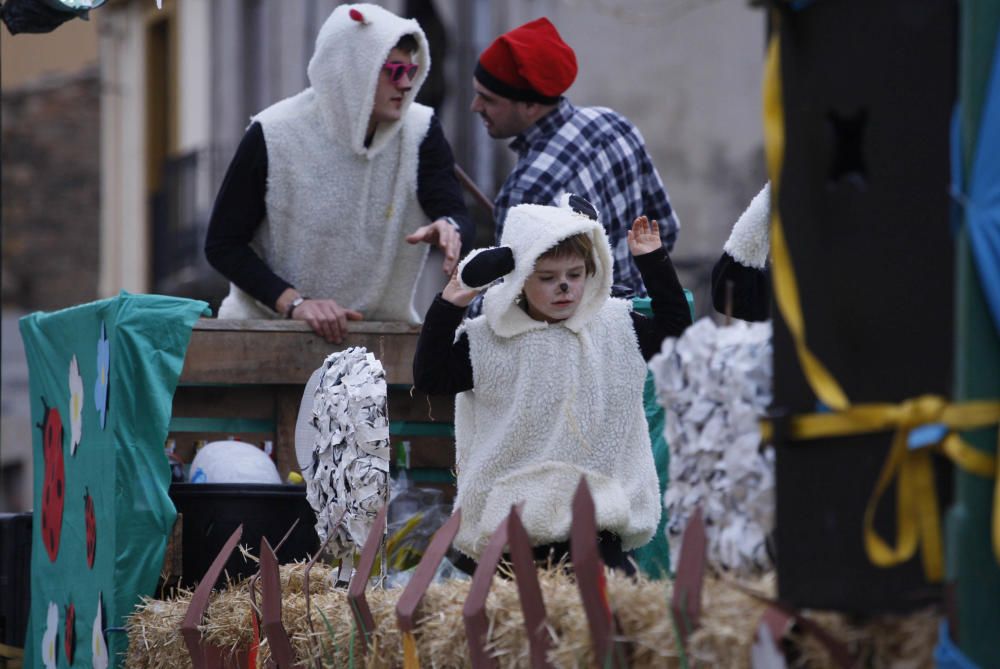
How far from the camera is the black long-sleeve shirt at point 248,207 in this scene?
654 centimetres

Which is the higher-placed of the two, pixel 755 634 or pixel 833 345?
pixel 833 345

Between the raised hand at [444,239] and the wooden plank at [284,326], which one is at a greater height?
the raised hand at [444,239]

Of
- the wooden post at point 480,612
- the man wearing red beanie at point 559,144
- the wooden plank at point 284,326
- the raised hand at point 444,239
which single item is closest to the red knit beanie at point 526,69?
the man wearing red beanie at point 559,144

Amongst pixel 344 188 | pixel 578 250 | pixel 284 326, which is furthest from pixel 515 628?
pixel 344 188

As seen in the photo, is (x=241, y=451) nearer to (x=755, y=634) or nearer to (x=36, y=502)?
(x=36, y=502)

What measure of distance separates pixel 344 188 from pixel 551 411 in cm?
199

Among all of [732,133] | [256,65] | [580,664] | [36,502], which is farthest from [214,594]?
[256,65]

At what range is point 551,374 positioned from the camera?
483cm

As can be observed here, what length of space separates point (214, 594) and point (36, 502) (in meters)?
1.61

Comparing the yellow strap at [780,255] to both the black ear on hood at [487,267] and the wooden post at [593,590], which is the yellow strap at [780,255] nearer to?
the wooden post at [593,590]

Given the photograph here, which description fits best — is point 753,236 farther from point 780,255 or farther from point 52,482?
point 52,482

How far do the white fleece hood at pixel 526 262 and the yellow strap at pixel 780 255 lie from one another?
1756 millimetres

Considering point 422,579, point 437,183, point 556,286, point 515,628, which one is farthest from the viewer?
point 437,183

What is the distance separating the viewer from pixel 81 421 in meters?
6.11
